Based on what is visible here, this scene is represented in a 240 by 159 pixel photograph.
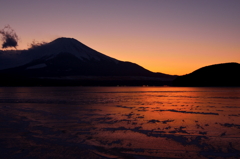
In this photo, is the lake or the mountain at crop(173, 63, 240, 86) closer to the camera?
the lake

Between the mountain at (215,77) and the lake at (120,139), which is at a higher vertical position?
the mountain at (215,77)

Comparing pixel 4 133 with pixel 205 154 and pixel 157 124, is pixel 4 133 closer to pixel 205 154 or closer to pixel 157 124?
pixel 157 124

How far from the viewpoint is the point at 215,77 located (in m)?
140

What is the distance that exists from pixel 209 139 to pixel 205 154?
193 cm

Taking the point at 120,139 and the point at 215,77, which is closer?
the point at 120,139

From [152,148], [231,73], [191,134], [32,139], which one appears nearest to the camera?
[152,148]

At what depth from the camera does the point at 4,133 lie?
1082 centimetres

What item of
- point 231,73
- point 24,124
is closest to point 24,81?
point 231,73

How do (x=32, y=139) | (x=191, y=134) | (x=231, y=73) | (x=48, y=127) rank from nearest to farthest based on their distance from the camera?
(x=32, y=139) → (x=191, y=134) → (x=48, y=127) → (x=231, y=73)

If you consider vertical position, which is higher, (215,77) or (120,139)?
(215,77)

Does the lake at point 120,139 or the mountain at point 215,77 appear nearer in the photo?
the lake at point 120,139

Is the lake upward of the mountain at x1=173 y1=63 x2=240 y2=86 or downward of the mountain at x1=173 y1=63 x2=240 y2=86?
downward

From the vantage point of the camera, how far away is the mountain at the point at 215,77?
132 metres

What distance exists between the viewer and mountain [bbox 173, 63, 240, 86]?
132 metres
